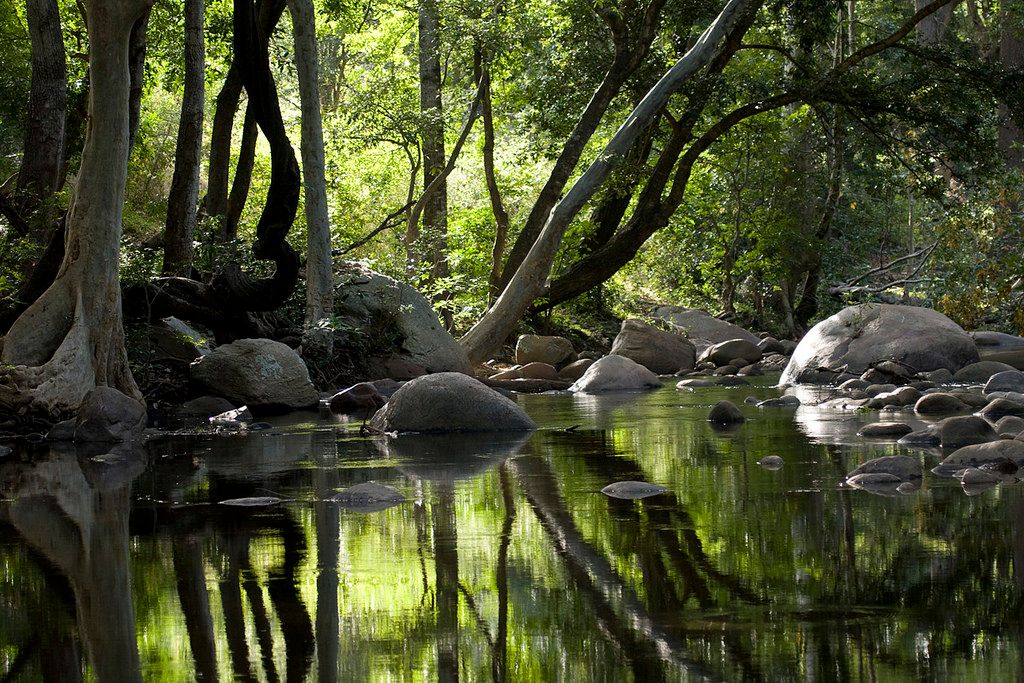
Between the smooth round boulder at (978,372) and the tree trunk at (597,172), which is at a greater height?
the tree trunk at (597,172)

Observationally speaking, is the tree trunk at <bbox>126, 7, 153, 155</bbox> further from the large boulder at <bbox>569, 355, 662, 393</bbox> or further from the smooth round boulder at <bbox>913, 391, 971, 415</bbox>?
the smooth round boulder at <bbox>913, 391, 971, 415</bbox>

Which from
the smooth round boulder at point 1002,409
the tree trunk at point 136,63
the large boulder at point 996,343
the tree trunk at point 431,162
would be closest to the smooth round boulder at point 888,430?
the smooth round boulder at point 1002,409

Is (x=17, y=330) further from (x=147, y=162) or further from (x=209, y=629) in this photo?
(x=147, y=162)

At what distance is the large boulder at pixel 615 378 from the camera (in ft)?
51.6

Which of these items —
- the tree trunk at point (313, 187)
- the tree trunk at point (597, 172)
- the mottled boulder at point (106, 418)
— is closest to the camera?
the mottled boulder at point (106, 418)

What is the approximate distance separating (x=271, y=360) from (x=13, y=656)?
1007 centimetres

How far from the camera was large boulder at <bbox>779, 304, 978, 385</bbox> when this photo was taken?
1541cm

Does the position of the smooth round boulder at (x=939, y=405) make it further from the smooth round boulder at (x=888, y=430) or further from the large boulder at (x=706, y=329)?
the large boulder at (x=706, y=329)

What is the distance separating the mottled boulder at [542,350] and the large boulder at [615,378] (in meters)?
3.19

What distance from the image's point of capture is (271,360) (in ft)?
43.7

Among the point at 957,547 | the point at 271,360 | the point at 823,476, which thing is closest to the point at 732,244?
the point at 271,360

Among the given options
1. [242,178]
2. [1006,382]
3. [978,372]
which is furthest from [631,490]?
[242,178]

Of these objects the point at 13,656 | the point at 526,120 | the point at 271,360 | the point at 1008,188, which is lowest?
the point at 13,656

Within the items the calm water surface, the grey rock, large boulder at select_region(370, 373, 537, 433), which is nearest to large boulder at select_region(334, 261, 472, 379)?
large boulder at select_region(370, 373, 537, 433)
